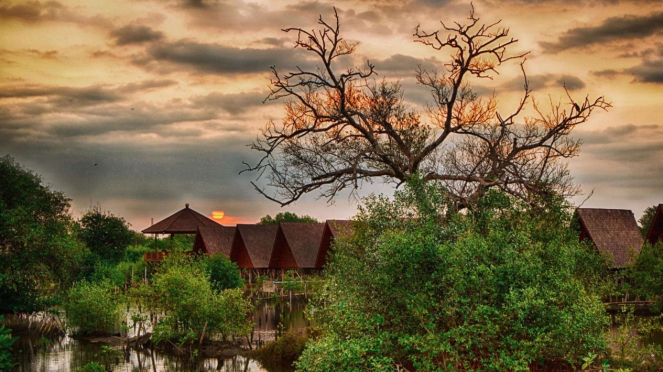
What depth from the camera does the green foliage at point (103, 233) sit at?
2160 inches

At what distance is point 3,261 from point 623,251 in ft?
93.6

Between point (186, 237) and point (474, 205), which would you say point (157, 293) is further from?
point (186, 237)

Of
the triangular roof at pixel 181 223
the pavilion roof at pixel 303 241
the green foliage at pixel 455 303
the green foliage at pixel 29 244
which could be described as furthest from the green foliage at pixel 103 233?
the green foliage at pixel 455 303

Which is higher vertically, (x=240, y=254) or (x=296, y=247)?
(x=296, y=247)

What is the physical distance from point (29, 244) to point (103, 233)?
2972 cm

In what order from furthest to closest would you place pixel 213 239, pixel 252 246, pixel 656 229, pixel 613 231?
pixel 213 239, pixel 252 246, pixel 613 231, pixel 656 229

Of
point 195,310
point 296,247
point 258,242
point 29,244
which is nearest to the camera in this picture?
point 195,310

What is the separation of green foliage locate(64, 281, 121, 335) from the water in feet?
2.54

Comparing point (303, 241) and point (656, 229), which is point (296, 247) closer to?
point (303, 241)

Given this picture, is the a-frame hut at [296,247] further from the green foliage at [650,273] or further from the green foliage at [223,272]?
the green foliage at [650,273]

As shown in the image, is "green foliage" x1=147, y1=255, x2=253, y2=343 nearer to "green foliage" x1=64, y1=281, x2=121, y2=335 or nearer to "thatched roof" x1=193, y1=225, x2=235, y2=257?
"green foliage" x1=64, y1=281, x2=121, y2=335

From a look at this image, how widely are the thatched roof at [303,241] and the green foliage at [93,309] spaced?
55.7 ft

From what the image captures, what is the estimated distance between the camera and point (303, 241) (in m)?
44.8

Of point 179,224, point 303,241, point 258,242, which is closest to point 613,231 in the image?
point 303,241
